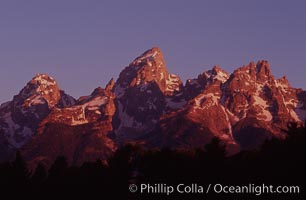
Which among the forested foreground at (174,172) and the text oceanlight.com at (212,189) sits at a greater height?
the forested foreground at (174,172)

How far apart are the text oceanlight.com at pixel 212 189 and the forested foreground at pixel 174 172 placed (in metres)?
0.70

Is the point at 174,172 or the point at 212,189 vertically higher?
the point at 174,172

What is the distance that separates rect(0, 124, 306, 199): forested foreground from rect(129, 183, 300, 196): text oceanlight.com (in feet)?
2.31

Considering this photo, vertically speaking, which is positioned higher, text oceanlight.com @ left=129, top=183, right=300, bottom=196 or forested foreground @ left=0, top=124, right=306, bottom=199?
forested foreground @ left=0, top=124, right=306, bottom=199

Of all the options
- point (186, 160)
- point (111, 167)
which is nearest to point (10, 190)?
point (111, 167)

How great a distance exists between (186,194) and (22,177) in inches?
1157

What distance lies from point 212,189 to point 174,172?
12113mm

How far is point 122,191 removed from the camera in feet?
330

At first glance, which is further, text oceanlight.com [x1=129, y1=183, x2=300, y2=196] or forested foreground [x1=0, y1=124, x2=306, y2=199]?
forested foreground [x1=0, y1=124, x2=306, y2=199]

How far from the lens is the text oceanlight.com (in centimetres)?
7971

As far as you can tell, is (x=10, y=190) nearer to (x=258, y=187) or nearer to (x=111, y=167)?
(x=111, y=167)

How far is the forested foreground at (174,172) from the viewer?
82812mm

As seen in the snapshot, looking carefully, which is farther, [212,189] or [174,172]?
[174,172]

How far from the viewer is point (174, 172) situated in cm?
9969
